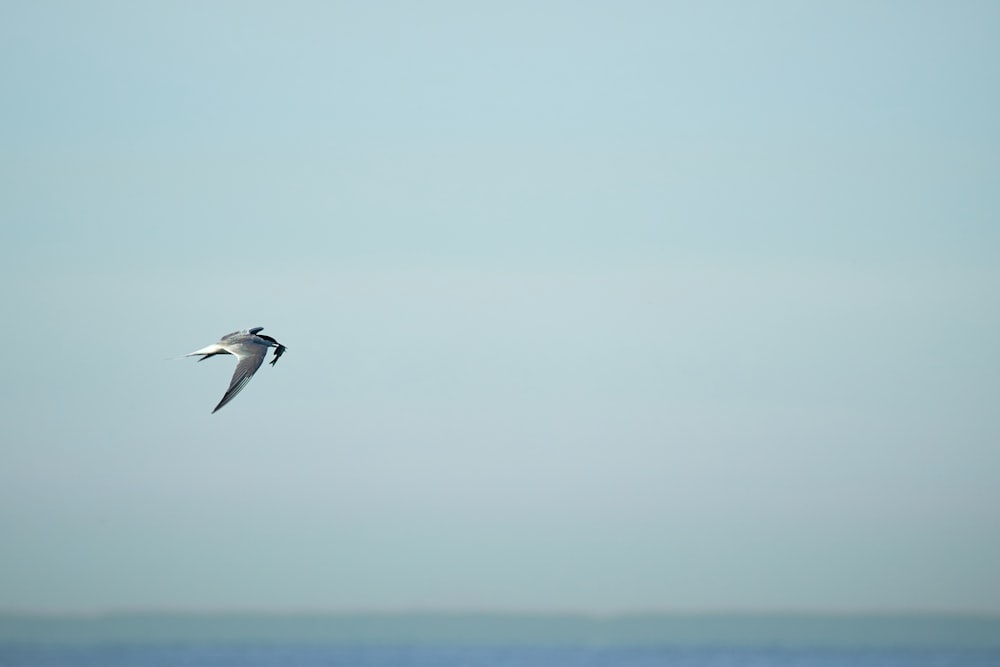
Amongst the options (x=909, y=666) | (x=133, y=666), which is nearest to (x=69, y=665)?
(x=133, y=666)

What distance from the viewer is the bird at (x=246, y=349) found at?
64.8 meters

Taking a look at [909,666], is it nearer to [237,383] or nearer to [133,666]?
[133,666]

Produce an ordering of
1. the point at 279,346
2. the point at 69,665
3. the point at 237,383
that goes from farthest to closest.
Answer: the point at 69,665
the point at 279,346
the point at 237,383

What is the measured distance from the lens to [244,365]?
65.0 metres

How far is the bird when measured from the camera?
2549 inches

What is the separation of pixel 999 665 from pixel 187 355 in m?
155

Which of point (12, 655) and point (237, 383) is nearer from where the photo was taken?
point (237, 383)

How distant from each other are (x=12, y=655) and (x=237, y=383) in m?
148

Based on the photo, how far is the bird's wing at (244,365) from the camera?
202ft

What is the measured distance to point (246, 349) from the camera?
66812mm

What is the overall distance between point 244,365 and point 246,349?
192 cm

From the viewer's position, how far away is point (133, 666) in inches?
7869

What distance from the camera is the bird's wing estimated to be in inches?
2421

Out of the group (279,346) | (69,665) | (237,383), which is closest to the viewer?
(237,383)
